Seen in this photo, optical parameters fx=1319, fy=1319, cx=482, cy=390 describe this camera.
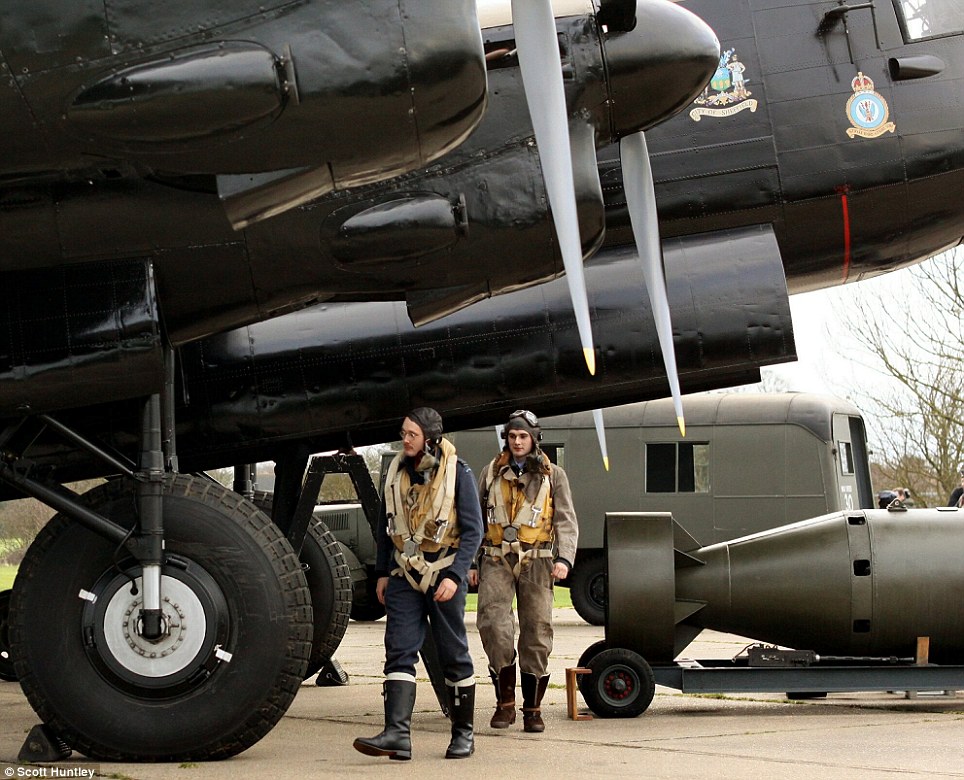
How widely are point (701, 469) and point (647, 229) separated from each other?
31.7ft

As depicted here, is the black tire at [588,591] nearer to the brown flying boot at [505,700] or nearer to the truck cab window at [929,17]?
the brown flying boot at [505,700]

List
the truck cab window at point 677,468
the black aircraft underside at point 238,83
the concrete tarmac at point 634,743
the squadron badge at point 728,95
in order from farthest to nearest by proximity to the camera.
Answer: the truck cab window at point 677,468 < the squadron badge at point 728,95 < the concrete tarmac at point 634,743 < the black aircraft underside at point 238,83

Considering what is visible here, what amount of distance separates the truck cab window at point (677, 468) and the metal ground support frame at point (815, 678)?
845 centimetres

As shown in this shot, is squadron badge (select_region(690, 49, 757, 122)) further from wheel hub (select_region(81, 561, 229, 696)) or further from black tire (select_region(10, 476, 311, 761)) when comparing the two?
wheel hub (select_region(81, 561, 229, 696))

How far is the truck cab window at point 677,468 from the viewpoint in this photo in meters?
16.0

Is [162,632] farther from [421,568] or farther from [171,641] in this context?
[421,568]

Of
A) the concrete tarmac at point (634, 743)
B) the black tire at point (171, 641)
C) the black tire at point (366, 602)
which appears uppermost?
the black tire at point (366, 602)

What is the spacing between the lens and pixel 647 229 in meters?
6.74

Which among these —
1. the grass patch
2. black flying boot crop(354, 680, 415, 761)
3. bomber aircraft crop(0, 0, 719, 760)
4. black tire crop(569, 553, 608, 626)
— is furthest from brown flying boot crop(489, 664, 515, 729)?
the grass patch

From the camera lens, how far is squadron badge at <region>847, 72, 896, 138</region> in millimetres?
7574

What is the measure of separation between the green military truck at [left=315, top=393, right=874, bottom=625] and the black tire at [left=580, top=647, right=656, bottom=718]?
7937mm

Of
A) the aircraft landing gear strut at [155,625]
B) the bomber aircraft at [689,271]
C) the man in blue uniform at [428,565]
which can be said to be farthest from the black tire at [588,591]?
the aircraft landing gear strut at [155,625]

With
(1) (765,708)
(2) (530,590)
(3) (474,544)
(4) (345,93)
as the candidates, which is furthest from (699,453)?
(4) (345,93)

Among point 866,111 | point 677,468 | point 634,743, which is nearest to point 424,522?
point 634,743
